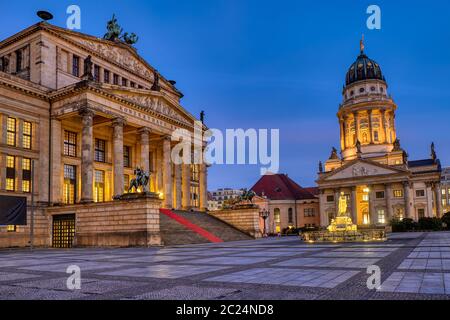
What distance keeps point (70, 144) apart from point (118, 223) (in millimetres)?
14700

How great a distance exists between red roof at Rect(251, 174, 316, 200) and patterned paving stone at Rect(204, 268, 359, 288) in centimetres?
9404

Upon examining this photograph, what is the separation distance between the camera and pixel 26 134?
4047cm

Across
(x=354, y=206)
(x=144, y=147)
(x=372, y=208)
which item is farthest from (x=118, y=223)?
(x=372, y=208)

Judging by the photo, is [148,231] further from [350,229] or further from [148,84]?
[148,84]

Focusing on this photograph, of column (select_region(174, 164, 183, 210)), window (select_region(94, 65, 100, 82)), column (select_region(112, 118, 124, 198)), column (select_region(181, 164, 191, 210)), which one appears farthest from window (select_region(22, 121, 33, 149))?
column (select_region(181, 164, 191, 210))

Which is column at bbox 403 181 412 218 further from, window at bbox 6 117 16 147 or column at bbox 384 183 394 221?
window at bbox 6 117 16 147

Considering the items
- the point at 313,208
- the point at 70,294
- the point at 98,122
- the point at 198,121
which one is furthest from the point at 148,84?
the point at 313,208

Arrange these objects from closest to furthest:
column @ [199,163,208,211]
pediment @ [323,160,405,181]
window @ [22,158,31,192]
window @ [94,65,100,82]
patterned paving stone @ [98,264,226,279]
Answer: patterned paving stone @ [98,264,226,279]
window @ [22,158,31,192]
window @ [94,65,100,82]
column @ [199,163,208,211]
pediment @ [323,160,405,181]

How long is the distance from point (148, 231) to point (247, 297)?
84.9 ft

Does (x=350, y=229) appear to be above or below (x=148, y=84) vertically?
below

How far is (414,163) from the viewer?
4277 inches

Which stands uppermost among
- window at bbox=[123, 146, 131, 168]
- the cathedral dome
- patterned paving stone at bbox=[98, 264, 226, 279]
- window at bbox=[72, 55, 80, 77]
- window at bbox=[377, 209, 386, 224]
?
the cathedral dome

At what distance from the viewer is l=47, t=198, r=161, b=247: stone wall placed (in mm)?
34188
